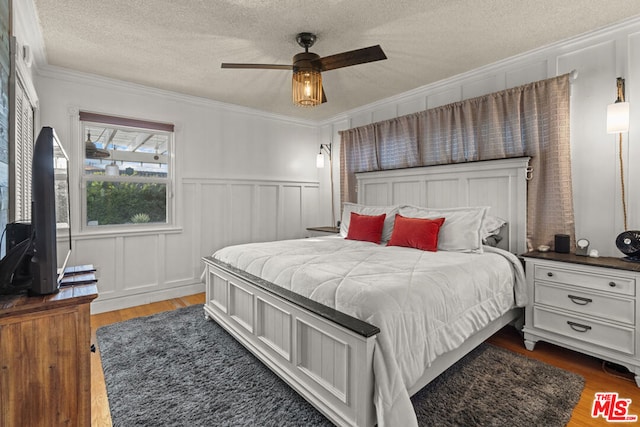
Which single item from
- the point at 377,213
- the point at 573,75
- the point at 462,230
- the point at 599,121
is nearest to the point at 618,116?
the point at 599,121

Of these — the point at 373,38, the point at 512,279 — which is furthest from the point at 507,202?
the point at 373,38

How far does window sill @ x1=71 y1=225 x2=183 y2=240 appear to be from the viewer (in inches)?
133

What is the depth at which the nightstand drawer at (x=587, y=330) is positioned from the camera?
210 centimetres

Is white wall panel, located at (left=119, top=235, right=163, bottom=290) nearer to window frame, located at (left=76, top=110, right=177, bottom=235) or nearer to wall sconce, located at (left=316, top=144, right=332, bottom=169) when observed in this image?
window frame, located at (left=76, top=110, right=177, bottom=235)

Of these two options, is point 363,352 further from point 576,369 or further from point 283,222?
point 283,222

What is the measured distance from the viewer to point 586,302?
7.42 ft

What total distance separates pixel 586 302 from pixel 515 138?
1.56 m

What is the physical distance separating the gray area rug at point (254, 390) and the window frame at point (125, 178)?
1418mm

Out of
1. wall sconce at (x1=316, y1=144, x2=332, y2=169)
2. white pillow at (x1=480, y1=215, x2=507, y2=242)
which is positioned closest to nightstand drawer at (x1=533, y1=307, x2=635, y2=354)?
white pillow at (x1=480, y1=215, x2=507, y2=242)

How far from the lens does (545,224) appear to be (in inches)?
110

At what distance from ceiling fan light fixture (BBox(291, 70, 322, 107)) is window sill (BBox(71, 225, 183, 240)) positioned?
2583mm

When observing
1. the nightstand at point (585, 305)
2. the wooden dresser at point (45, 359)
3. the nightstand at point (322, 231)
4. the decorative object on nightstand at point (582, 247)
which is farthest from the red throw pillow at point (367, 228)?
the wooden dresser at point (45, 359)

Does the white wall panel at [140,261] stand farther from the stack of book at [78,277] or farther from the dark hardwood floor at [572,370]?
the stack of book at [78,277]

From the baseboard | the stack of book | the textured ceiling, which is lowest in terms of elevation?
the baseboard
